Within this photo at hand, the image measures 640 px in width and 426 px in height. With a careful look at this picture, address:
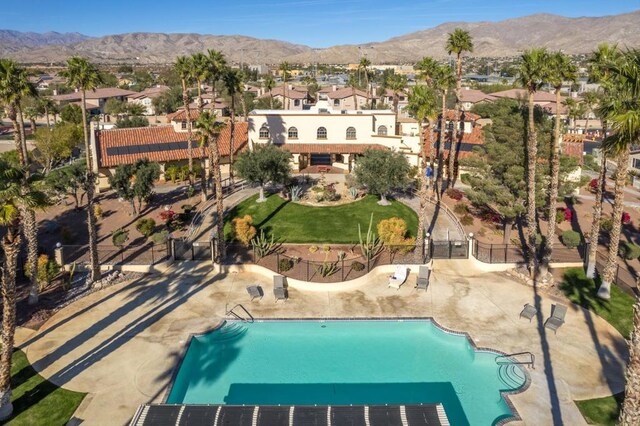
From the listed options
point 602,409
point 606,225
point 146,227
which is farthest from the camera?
point 606,225

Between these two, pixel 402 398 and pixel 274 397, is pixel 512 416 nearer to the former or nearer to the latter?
pixel 402 398

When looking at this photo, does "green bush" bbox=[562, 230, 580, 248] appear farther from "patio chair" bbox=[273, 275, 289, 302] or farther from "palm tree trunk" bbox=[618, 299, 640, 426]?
"palm tree trunk" bbox=[618, 299, 640, 426]

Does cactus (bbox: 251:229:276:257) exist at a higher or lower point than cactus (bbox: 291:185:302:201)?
lower

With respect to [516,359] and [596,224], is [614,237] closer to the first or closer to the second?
[596,224]

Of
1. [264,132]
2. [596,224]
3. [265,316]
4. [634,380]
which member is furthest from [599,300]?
[264,132]

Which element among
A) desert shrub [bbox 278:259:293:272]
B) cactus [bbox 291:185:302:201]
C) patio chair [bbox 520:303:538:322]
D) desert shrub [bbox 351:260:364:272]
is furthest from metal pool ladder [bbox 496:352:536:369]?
cactus [bbox 291:185:302:201]

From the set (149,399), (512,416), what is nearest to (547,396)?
(512,416)

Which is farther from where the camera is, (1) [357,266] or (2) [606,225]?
(2) [606,225]
